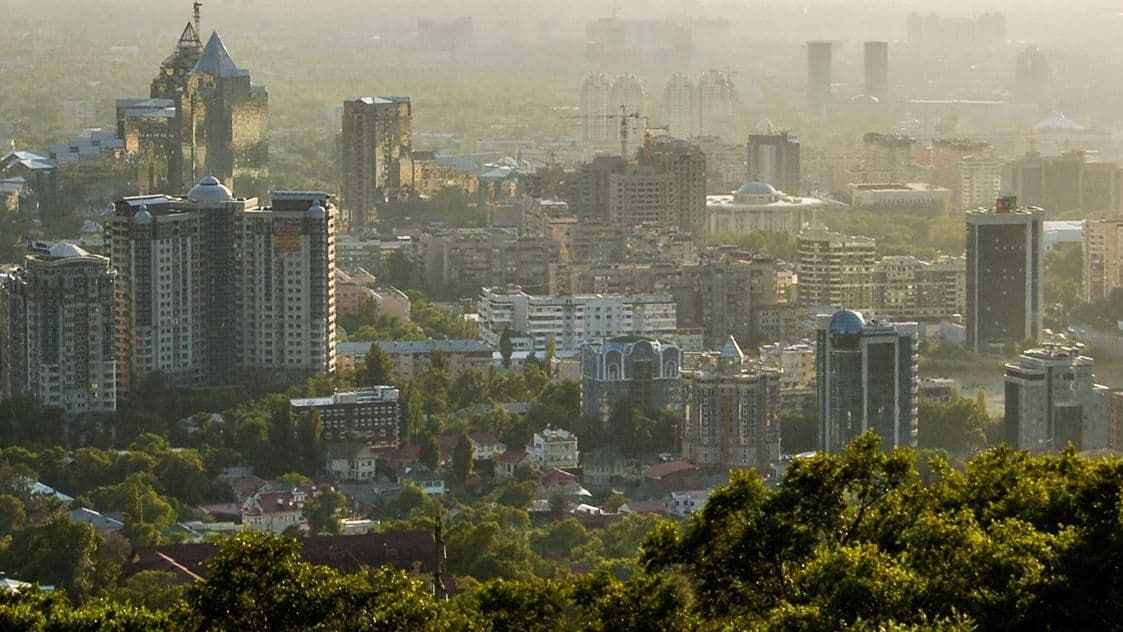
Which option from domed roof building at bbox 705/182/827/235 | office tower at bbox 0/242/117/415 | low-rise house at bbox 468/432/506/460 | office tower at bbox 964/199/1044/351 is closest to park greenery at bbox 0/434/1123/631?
low-rise house at bbox 468/432/506/460

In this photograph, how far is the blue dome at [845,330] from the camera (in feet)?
43.2

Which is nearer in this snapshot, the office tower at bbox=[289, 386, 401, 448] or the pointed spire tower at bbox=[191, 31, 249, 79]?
the office tower at bbox=[289, 386, 401, 448]

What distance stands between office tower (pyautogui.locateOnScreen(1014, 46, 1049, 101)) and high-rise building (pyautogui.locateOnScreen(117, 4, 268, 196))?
39.6ft

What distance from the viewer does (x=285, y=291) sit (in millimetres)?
15461

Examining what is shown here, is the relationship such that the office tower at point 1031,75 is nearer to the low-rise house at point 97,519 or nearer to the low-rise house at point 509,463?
the low-rise house at point 509,463

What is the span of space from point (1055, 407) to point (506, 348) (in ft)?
12.8

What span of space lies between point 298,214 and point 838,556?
31.4ft

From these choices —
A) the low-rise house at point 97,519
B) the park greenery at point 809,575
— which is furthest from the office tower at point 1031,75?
the park greenery at point 809,575

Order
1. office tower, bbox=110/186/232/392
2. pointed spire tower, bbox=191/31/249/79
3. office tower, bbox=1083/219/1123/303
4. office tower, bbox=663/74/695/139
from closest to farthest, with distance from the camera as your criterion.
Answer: office tower, bbox=110/186/232/392 → office tower, bbox=1083/219/1123/303 → pointed spire tower, bbox=191/31/249/79 → office tower, bbox=663/74/695/139

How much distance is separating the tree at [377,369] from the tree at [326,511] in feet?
8.70

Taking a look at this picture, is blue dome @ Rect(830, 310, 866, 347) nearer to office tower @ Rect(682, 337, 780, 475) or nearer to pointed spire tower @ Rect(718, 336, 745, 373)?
office tower @ Rect(682, 337, 780, 475)

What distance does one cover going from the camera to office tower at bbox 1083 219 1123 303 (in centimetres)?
1858

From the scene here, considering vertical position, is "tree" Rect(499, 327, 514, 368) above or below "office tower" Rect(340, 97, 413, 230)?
below

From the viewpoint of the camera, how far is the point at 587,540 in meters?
11.0
